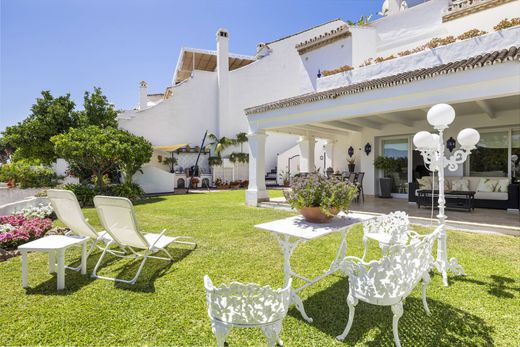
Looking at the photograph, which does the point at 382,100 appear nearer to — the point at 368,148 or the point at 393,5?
the point at 368,148

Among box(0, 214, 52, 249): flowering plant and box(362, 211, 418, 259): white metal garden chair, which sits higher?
box(362, 211, 418, 259): white metal garden chair

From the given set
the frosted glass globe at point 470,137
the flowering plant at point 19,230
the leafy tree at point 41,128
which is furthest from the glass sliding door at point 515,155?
the leafy tree at point 41,128

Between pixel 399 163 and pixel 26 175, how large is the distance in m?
19.3

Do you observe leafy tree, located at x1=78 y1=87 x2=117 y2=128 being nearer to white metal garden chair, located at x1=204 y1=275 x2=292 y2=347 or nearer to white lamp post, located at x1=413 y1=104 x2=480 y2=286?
white lamp post, located at x1=413 y1=104 x2=480 y2=286

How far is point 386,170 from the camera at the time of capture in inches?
547

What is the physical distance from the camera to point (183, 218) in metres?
9.13

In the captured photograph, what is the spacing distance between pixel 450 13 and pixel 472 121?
4952 mm

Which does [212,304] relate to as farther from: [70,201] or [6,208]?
[6,208]

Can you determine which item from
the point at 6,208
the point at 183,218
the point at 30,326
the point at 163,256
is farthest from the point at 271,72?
the point at 30,326

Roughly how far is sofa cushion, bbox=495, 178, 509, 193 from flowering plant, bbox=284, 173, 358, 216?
31.9 ft

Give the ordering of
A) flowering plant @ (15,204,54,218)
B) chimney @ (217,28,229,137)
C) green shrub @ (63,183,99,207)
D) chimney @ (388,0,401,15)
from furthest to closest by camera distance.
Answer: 1. chimney @ (217,28,229,137)
2. chimney @ (388,0,401,15)
3. green shrub @ (63,183,99,207)
4. flowering plant @ (15,204,54,218)

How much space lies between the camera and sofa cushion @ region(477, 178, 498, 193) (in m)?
10.2

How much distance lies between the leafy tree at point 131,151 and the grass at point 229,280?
8.16 metres

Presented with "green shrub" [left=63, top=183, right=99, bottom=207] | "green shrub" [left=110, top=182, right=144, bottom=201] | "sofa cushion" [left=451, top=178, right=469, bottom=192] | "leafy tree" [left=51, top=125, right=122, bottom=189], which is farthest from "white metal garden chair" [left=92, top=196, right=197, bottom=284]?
"sofa cushion" [left=451, top=178, right=469, bottom=192]
